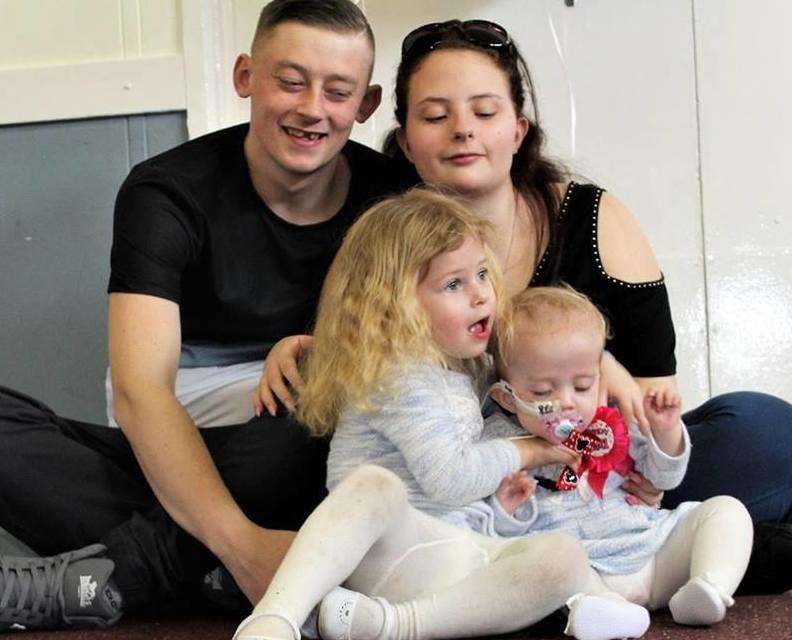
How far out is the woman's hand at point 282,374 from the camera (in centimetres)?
156

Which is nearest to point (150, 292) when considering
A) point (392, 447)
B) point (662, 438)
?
point (392, 447)

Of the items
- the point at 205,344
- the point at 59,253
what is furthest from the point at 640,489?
the point at 59,253

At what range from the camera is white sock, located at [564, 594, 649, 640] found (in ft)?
4.35

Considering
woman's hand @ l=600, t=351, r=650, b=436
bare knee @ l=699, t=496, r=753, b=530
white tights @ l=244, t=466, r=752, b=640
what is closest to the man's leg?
white tights @ l=244, t=466, r=752, b=640

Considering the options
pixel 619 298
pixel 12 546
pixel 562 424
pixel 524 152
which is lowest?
pixel 12 546

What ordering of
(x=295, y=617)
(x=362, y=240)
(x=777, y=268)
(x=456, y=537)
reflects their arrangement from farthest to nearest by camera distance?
(x=777, y=268) < (x=362, y=240) < (x=456, y=537) < (x=295, y=617)

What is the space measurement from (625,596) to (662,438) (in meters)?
0.19

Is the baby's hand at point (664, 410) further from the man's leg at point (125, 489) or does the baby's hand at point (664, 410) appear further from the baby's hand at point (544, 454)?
the man's leg at point (125, 489)

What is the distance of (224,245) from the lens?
5.64ft

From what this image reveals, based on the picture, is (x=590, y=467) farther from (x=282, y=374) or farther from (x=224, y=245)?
(x=224, y=245)

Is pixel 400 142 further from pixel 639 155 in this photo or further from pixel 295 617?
pixel 295 617

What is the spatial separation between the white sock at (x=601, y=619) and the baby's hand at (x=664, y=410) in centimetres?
23

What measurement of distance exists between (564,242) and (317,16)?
450 millimetres

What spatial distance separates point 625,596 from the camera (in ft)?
4.84
